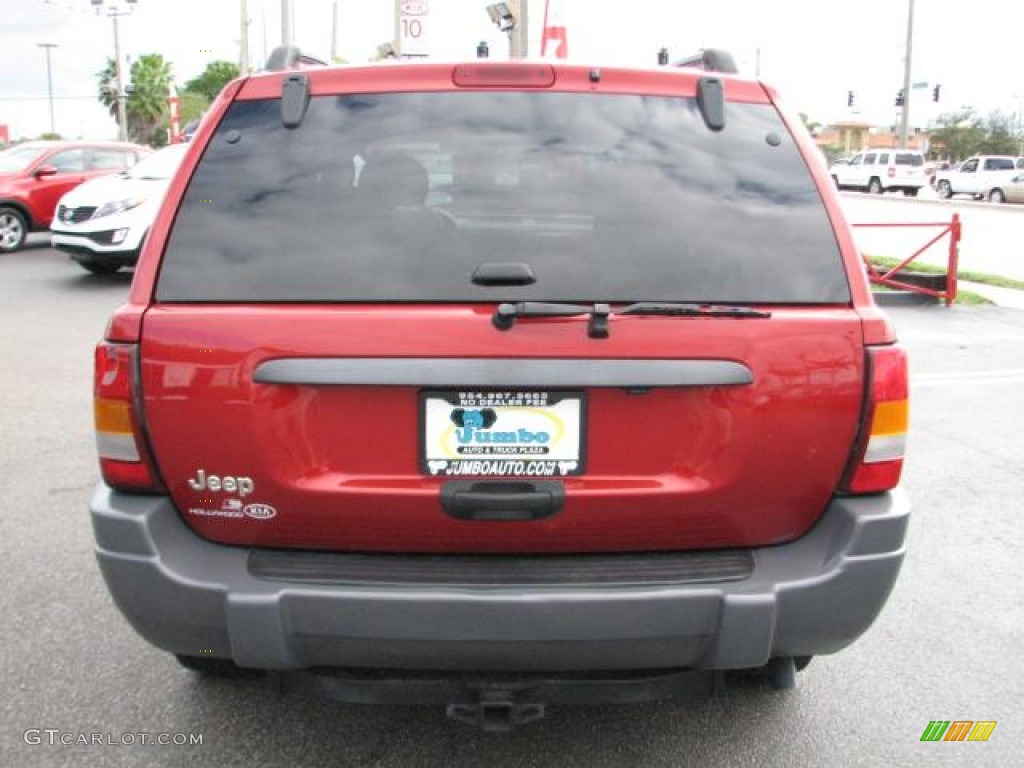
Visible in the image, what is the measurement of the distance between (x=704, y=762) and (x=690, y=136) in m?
1.80

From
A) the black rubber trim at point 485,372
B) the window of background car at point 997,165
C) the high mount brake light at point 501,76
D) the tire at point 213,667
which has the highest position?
the high mount brake light at point 501,76

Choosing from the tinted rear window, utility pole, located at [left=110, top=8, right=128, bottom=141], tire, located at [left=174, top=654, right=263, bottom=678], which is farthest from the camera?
utility pole, located at [left=110, top=8, right=128, bottom=141]

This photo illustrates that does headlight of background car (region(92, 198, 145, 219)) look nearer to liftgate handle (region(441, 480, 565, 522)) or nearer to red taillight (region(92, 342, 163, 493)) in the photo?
red taillight (region(92, 342, 163, 493))

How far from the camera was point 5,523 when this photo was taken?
15.4 ft

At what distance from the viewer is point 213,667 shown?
9.83 ft

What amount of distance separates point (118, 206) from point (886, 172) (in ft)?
140

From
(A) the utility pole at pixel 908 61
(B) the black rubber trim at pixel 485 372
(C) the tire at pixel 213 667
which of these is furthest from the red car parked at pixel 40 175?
(A) the utility pole at pixel 908 61

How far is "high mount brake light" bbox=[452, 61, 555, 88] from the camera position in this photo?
262cm

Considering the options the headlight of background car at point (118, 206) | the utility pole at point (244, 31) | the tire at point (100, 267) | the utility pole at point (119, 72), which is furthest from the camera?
the utility pole at point (119, 72)

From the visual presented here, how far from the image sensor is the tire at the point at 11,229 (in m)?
15.6

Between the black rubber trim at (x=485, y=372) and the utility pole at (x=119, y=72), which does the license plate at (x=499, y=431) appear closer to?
the black rubber trim at (x=485, y=372)

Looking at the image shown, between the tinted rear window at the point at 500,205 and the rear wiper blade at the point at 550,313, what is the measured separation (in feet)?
0.17
